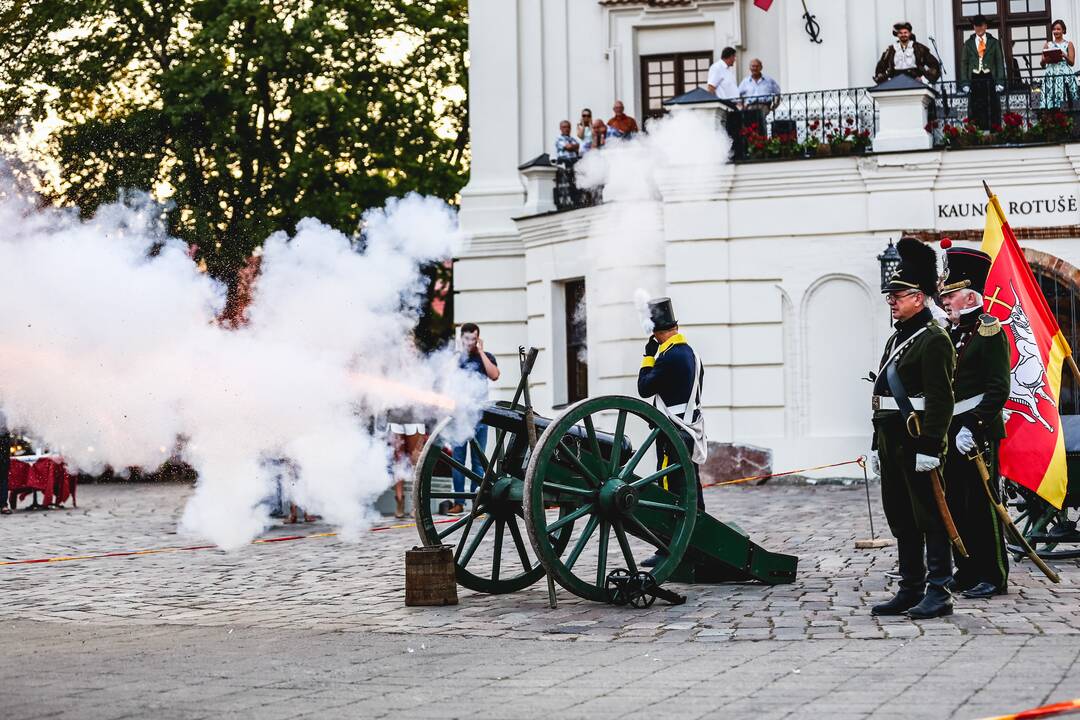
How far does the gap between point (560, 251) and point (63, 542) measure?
958 cm

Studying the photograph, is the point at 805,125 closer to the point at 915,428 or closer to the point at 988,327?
the point at 988,327

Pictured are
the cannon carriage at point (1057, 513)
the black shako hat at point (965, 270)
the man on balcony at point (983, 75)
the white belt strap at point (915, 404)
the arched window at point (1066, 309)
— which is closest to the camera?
the white belt strap at point (915, 404)

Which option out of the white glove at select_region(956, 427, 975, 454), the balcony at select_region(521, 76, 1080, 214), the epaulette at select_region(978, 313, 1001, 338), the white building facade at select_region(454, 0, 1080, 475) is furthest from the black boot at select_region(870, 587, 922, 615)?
the balcony at select_region(521, 76, 1080, 214)

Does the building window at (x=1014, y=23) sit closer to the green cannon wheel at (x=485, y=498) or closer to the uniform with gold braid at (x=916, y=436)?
the uniform with gold braid at (x=916, y=436)

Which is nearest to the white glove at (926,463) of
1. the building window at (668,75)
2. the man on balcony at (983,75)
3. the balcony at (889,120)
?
the balcony at (889,120)

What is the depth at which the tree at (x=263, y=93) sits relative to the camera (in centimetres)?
2650

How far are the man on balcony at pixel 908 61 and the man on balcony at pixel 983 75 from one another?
441 millimetres

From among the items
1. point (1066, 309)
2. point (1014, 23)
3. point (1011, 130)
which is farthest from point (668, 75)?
point (1066, 309)

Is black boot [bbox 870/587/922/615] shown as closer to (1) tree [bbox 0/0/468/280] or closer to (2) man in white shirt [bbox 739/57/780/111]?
(2) man in white shirt [bbox 739/57/780/111]

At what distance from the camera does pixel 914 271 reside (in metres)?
8.94

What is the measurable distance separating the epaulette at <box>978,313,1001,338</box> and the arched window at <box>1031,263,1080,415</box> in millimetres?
11153

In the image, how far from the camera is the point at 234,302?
11484 millimetres

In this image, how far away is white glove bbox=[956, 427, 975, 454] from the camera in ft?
30.2

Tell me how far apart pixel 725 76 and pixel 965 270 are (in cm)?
1258
